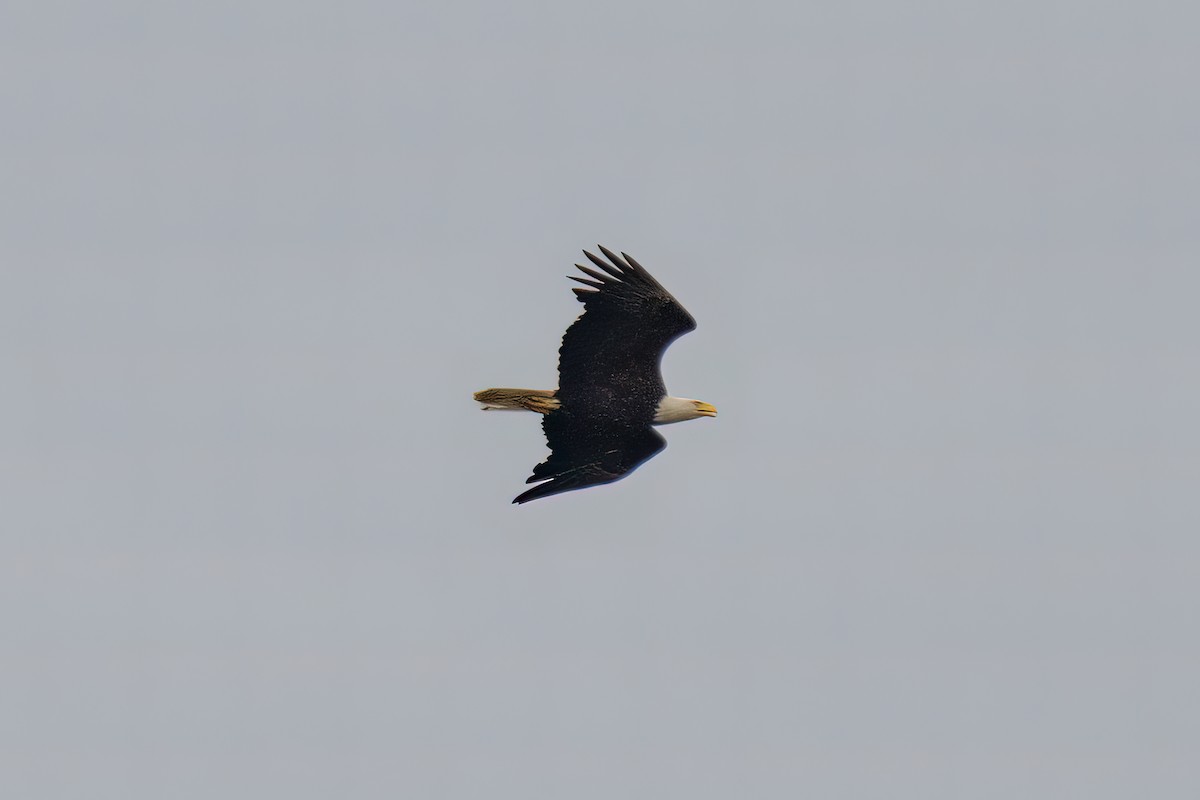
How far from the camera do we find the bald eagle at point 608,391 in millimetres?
70375

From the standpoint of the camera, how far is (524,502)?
70625mm

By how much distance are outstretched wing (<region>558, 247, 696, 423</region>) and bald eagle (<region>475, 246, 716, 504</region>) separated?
1 centimetres

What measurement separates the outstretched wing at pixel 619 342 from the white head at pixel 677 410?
0.12 meters

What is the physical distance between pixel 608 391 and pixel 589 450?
0.93m

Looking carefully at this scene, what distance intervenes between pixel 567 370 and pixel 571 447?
117cm

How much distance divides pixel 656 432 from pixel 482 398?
99.5 inches

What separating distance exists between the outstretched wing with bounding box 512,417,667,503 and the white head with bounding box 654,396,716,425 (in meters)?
0.26

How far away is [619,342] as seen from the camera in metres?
70.8

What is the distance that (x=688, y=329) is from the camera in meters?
70.8

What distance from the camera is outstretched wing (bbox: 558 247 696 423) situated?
7038 centimetres

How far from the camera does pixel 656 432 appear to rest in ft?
234

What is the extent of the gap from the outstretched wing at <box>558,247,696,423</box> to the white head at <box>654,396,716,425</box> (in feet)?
0.39

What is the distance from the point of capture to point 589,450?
71.2 metres

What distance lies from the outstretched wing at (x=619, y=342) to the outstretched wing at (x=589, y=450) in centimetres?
22
